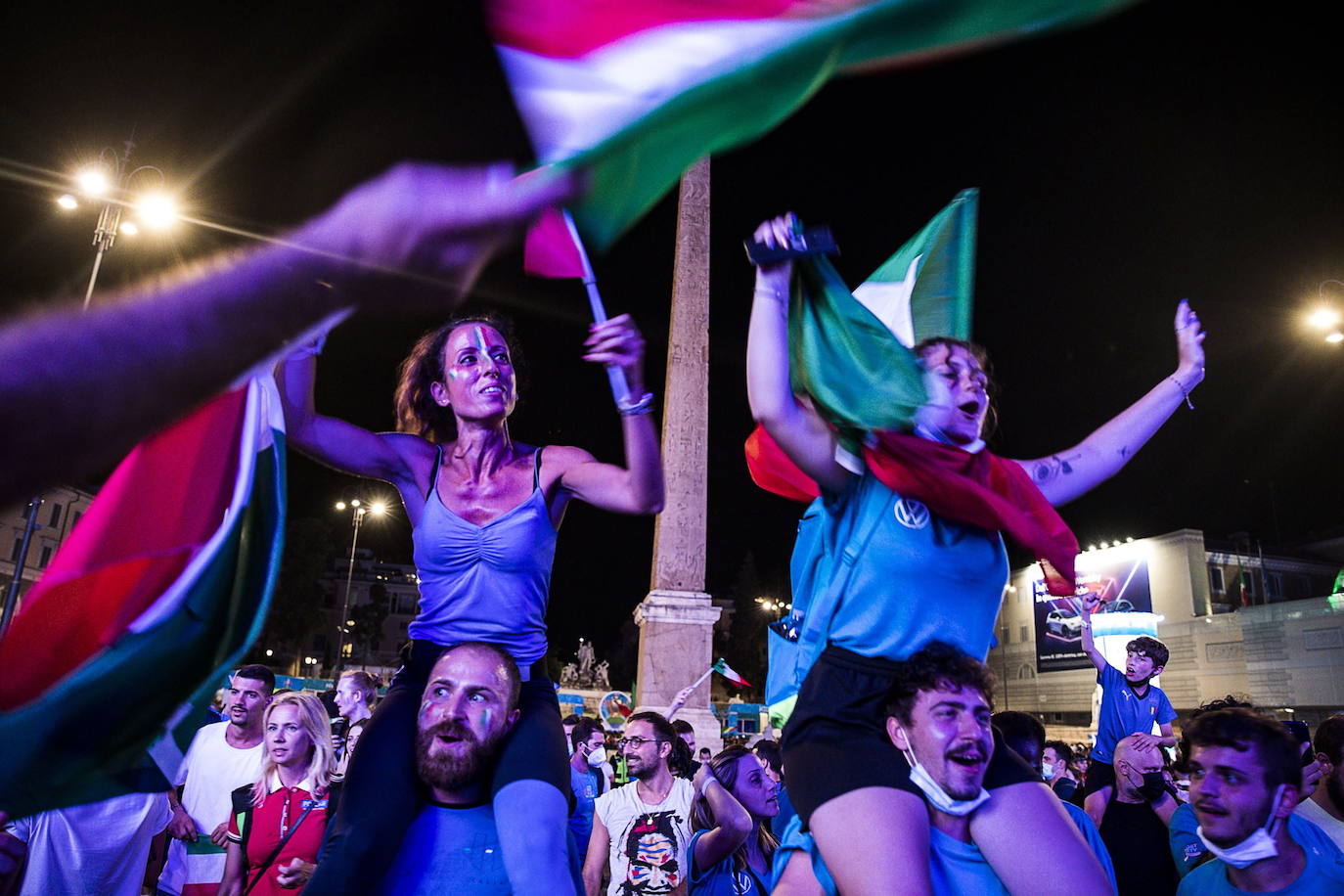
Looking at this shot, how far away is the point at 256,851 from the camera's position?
5.04m

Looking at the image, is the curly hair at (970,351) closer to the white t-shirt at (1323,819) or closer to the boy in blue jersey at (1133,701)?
the white t-shirt at (1323,819)

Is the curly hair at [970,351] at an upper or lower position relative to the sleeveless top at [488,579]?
upper

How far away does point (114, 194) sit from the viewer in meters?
10.9

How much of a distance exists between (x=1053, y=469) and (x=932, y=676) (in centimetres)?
110

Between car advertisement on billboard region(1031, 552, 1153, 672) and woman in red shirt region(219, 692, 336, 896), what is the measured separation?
42748 millimetres

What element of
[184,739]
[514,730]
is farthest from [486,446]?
[184,739]

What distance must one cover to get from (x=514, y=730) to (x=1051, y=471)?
Answer: 6.65 feet

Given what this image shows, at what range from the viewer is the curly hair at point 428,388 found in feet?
11.5

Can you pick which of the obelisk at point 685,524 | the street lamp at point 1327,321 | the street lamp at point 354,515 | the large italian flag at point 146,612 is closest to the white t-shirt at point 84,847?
the large italian flag at point 146,612

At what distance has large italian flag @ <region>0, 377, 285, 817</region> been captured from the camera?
1726 mm

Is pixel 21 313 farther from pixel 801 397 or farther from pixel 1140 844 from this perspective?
pixel 1140 844

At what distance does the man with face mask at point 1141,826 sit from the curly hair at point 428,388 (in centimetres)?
506

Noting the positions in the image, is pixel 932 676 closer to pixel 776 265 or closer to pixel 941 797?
pixel 941 797

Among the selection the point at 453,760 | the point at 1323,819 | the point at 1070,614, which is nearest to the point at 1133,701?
Answer: the point at 1323,819
